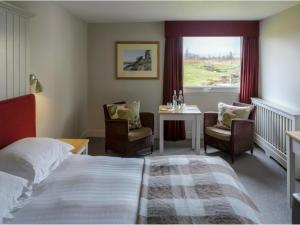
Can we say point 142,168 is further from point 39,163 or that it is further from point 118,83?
point 118,83

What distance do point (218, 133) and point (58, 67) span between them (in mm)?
2530

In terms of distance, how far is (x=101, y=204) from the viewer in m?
1.78

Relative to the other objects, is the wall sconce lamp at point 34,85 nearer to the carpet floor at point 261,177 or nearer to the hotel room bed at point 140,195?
the hotel room bed at point 140,195

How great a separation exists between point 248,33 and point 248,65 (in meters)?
0.58

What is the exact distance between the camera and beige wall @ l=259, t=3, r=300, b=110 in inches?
172

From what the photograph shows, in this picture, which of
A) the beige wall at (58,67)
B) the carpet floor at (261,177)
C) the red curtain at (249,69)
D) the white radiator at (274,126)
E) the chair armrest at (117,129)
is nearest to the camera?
the carpet floor at (261,177)

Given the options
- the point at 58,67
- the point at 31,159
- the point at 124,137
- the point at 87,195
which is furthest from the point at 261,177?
the point at 58,67

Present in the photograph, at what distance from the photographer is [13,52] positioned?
296cm

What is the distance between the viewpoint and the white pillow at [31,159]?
2.21m

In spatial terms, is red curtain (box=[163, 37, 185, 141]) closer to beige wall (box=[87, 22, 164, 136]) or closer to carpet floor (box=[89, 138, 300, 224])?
beige wall (box=[87, 22, 164, 136])

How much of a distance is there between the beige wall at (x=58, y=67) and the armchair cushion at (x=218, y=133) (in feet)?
7.28

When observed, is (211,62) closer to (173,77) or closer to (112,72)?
(173,77)

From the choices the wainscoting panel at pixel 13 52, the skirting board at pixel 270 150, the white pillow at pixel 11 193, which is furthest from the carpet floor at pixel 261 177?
the wainscoting panel at pixel 13 52

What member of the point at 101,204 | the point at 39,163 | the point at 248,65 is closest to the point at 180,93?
the point at 248,65
